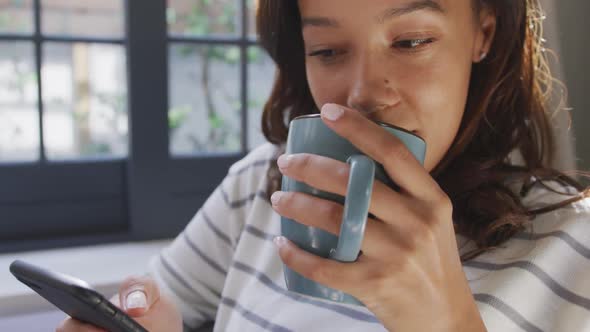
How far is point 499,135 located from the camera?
2.80 ft

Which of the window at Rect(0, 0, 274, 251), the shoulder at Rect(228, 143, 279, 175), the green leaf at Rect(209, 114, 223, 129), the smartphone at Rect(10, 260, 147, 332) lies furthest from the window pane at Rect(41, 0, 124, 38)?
the smartphone at Rect(10, 260, 147, 332)

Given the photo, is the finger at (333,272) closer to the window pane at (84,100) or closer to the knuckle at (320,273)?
the knuckle at (320,273)

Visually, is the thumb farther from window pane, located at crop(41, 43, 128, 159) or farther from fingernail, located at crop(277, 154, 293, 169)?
window pane, located at crop(41, 43, 128, 159)

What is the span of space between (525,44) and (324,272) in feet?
1.73

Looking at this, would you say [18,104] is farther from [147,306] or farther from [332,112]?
[332,112]

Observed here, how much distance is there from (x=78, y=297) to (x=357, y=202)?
0.32 meters

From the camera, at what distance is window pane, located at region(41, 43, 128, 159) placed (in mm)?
1508

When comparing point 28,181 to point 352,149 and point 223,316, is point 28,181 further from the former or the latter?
point 352,149

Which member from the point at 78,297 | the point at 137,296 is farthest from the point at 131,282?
the point at 78,297

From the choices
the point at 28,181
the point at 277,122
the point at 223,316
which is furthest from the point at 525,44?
the point at 28,181

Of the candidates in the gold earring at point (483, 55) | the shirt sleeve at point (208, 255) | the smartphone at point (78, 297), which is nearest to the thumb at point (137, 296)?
the smartphone at point (78, 297)

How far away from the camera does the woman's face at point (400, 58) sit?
653 mm

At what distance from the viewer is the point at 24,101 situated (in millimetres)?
1492

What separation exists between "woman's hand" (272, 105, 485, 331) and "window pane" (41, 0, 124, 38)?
1177 mm
